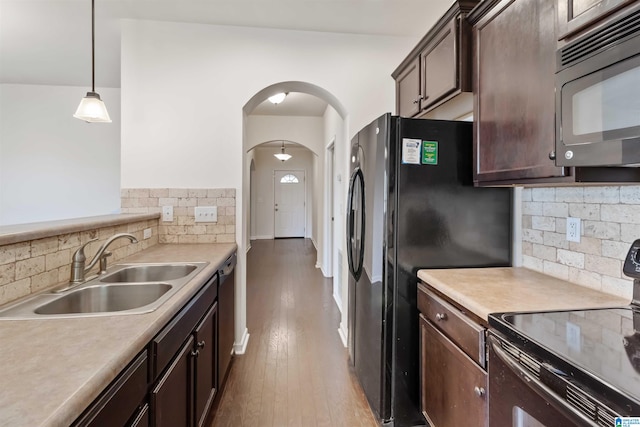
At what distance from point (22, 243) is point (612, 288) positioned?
7.53 feet

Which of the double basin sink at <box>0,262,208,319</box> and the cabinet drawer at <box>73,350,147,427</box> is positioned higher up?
the double basin sink at <box>0,262,208,319</box>

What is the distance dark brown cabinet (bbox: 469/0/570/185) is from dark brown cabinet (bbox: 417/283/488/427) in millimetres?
644

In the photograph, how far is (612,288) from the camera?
1.32 meters

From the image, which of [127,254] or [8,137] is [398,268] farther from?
[8,137]

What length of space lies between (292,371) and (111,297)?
4.46 feet

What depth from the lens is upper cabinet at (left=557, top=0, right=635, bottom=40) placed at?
960 millimetres

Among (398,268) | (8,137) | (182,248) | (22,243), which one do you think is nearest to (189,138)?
(182,248)

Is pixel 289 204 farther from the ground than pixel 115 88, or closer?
closer

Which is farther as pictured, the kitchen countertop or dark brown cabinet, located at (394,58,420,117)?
dark brown cabinet, located at (394,58,420,117)

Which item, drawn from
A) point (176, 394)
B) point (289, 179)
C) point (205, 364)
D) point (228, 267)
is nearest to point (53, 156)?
point (228, 267)

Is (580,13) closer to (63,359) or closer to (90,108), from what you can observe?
(63,359)

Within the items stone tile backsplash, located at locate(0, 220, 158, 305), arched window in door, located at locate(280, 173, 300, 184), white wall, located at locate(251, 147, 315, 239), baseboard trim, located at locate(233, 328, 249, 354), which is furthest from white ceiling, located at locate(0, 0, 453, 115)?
arched window in door, located at locate(280, 173, 300, 184)

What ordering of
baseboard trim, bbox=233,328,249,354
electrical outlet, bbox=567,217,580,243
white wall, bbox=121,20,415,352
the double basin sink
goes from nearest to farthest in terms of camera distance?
the double basin sink, electrical outlet, bbox=567,217,580,243, white wall, bbox=121,20,415,352, baseboard trim, bbox=233,328,249,354

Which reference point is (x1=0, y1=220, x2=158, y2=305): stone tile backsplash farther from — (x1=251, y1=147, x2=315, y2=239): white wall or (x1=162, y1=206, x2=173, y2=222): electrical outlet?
(x1=251, y1=147, x2=315, y2=239): white wall
